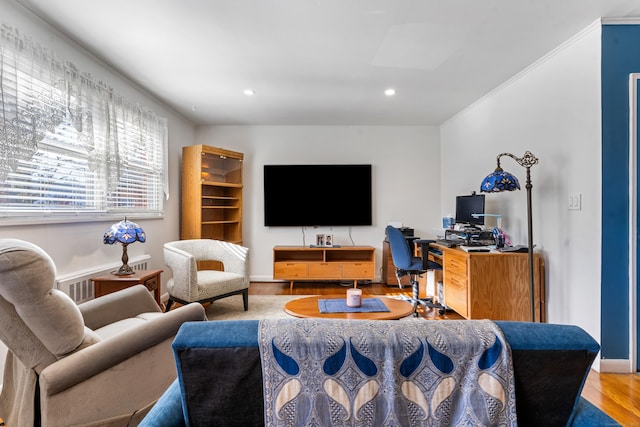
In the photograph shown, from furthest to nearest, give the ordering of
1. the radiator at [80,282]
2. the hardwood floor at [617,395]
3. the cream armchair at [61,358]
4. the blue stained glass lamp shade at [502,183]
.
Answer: the blue stained glass lamp shade at [502,183]
the radiator at [80,282]
the hardwood floor at [617,395]
the cream armchair at [61,358]

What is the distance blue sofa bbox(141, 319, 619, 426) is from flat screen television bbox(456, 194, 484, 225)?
2864mm

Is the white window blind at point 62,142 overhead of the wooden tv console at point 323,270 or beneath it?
overhead

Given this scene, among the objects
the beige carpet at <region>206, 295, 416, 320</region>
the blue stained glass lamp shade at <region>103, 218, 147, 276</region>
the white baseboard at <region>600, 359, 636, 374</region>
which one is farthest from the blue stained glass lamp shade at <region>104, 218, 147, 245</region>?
the white baseboard at <region>600, 359, 636, 374</region>

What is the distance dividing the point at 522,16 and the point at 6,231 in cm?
357

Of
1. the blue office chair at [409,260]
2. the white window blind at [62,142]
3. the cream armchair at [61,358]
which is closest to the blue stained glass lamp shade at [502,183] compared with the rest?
the blue office chair at [409,260]

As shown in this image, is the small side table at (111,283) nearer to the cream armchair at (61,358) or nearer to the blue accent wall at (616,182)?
the cream armchair at (61,358)

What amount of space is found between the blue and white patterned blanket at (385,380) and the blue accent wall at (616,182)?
2155 millimetres

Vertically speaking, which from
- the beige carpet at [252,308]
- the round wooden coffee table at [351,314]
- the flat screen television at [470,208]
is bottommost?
the beige carpet at [252,308]

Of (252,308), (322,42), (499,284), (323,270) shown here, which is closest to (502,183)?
(499,284)

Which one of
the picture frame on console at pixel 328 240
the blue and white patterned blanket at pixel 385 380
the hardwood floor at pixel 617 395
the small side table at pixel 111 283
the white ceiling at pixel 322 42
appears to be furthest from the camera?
the picture frame on console at pixel 328 240

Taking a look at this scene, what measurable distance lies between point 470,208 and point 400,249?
92cm

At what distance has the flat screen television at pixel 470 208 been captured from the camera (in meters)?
3.50

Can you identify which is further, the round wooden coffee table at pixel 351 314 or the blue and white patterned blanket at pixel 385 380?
the round wooden coffee table at pixel 351 314

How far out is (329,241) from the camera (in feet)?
16.6
